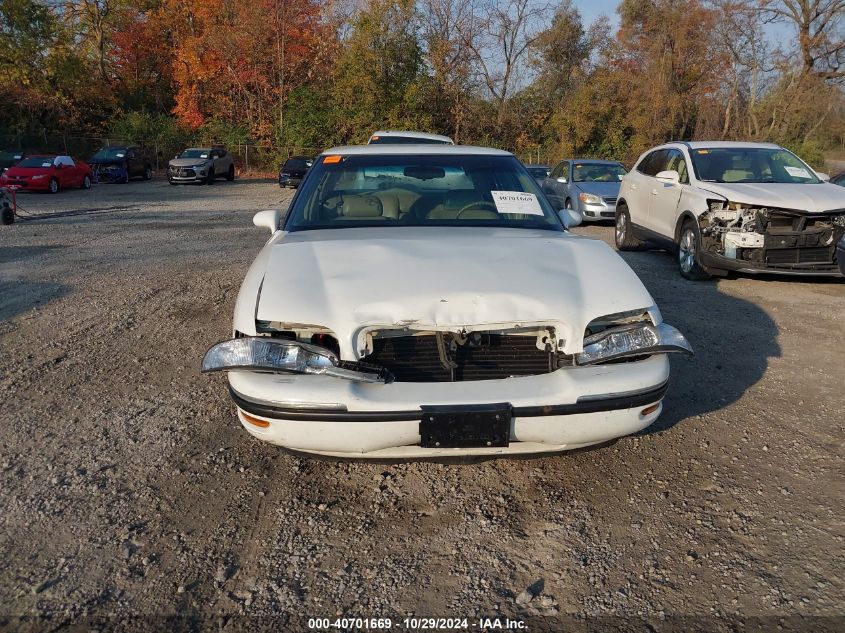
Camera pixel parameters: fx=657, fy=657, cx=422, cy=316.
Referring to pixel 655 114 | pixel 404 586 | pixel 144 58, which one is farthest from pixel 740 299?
pixel 144 58

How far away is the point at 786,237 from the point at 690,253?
3.50 ft

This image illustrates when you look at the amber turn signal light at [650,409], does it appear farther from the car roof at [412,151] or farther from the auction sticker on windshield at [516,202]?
the car roof at [412,151]

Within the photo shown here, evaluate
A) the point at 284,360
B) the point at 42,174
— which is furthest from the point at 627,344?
the point at 42,174

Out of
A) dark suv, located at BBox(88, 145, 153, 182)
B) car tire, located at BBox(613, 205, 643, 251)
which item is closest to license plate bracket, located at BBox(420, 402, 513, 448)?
car tire, located at BBox(613, 205, 643, 251)

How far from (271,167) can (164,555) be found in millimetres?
34434

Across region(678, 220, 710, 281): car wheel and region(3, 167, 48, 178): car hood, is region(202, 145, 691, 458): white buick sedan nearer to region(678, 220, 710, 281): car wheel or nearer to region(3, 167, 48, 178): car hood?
region(678, 220, 710, 281): car wheel

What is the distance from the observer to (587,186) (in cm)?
1350

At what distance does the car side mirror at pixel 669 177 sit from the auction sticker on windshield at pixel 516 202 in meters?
4.96

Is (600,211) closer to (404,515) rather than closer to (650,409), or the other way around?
(650,409)

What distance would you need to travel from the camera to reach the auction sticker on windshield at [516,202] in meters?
3.96

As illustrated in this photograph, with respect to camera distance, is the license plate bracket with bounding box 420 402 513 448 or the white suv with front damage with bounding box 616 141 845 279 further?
the white suv with front damage with bounding box 616 141 845 279

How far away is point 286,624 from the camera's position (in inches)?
87.7

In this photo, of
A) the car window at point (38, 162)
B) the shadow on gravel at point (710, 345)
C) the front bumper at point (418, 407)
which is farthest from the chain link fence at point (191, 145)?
the front bumper at point (418, 407)

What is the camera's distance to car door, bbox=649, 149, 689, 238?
8.39 m
